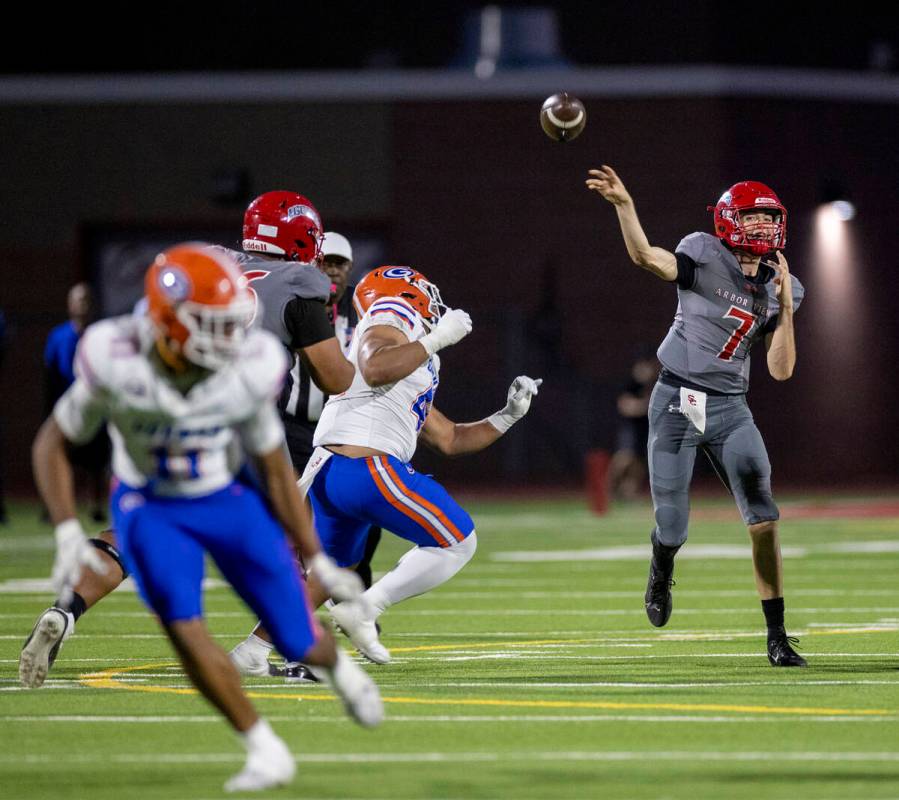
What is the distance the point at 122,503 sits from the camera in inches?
213

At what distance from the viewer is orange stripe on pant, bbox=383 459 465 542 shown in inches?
300

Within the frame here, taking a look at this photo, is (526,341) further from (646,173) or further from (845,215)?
(845,215)

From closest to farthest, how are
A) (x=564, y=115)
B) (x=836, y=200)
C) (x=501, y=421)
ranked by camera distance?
(x=501, y=421)
(x=564, y=115)
(x=836, y=200)

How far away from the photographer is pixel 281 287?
746 centimetres

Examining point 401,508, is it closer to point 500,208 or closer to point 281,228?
point 281,228

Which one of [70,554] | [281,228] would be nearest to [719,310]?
[281,228]

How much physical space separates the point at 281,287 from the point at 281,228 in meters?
0.38

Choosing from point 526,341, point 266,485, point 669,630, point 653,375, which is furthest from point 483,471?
point 266,485

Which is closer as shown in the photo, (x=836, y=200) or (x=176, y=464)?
(x=176, y=464)

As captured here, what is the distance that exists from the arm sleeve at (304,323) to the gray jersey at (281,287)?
17mm

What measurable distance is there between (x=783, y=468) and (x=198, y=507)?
19799 millimetres

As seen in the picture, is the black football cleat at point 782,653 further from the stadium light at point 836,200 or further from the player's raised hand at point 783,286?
the stadium light at point 836,200

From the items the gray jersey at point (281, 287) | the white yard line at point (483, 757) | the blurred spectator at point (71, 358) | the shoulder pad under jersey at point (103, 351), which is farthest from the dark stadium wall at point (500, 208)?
the shoulder pad under jersey at point (103, 351)

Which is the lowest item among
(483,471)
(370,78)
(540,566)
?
(483,471)
